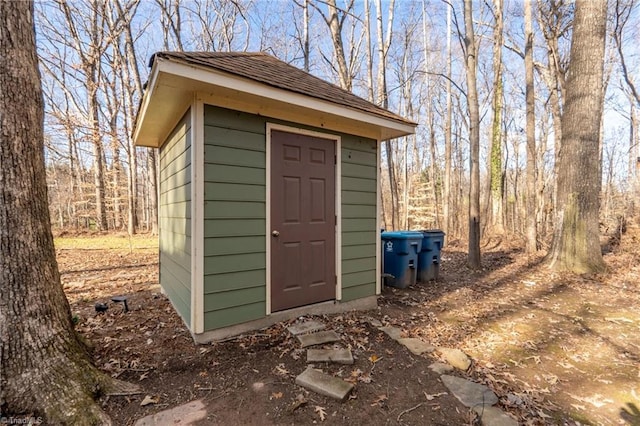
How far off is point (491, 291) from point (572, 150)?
123 inches

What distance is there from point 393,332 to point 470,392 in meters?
1.10

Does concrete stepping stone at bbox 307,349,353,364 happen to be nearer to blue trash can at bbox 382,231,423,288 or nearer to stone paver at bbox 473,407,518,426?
stone paver at bbox 473,407,518,426

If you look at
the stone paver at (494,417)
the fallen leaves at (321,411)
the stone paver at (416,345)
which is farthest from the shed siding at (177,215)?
the stone paver at (494,417)

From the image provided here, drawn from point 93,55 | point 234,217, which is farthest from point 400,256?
point 93,55

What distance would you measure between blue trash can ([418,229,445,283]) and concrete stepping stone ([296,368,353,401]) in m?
3.62

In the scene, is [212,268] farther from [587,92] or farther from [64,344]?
[587,92]

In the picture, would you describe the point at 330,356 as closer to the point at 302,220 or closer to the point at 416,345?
the point at 416,345

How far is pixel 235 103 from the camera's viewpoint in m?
3.04

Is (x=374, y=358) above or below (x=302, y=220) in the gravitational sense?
below

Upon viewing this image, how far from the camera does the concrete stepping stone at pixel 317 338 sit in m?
2.86

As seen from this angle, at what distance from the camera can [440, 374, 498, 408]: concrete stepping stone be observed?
206 cm

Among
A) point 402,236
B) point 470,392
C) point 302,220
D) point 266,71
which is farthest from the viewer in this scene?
point 402,236

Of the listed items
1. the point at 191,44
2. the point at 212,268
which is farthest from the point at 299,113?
the point at 191,44

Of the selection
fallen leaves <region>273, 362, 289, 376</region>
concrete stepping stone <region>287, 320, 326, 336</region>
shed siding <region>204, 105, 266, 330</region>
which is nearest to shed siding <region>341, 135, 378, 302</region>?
concrete stepping stone <region>287, 320, 326, 336</region>
